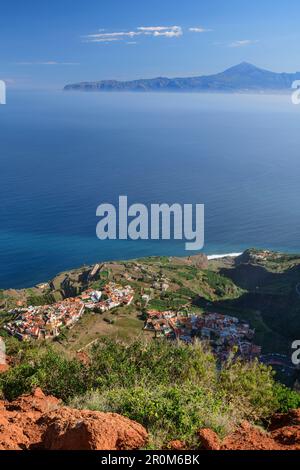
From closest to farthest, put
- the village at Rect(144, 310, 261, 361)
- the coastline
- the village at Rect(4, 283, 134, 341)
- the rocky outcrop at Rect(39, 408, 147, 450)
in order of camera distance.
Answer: the rocky outcrop at Rect(39, 408, 147, 450)
the village at Rect(4, 283, 134, 341)
the village at Rect(144, 310, 261, 361)
the coastline

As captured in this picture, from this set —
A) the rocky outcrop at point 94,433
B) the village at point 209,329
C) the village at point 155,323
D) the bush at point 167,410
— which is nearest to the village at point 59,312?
the village at point 155,323

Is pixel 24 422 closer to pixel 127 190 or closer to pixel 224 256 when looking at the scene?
pixel 224 256

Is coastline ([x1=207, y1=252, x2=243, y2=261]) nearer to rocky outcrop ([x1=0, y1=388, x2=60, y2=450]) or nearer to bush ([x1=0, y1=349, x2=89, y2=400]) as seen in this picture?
bush ([x1=0, y1=349, x2=89, y2=400])

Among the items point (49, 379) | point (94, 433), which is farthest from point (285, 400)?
point (94, 433)

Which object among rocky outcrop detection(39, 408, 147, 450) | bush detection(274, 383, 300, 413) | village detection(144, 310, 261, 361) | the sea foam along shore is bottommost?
village detection(144, 310, 261, 361)

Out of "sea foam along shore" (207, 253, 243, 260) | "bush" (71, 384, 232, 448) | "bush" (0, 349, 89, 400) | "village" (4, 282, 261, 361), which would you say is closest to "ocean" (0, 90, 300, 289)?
"sea foam along shore" (207, 253, 243, 260)

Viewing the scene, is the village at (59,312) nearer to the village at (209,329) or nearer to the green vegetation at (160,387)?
the village at (209,329)

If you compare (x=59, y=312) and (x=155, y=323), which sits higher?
(x=59, y=312)
